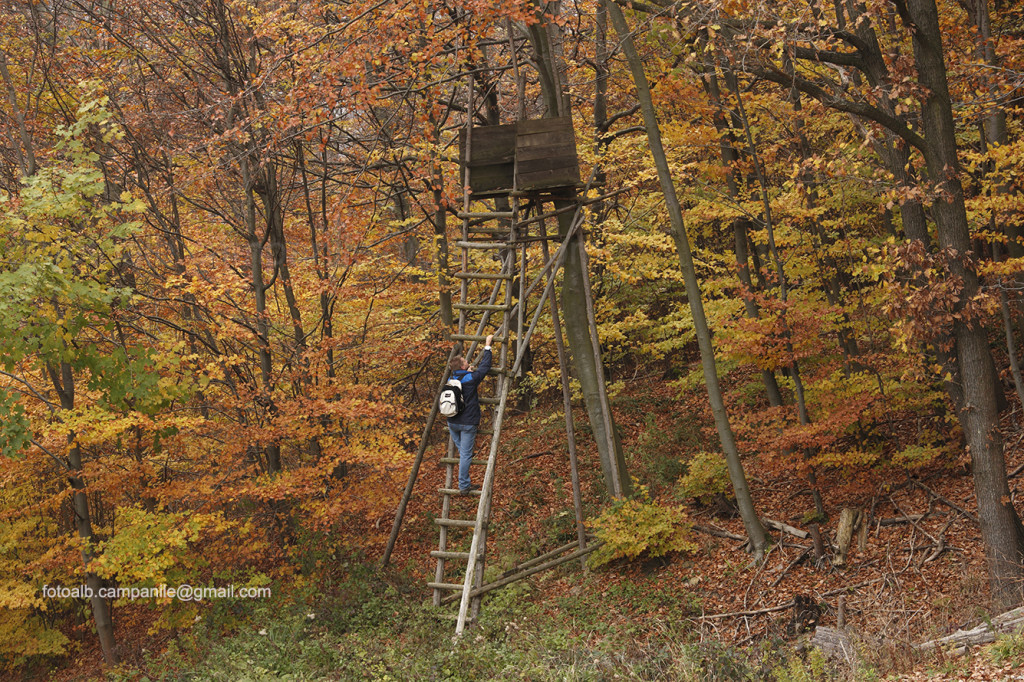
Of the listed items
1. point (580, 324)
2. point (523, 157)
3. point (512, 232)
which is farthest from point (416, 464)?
point (523, 157)

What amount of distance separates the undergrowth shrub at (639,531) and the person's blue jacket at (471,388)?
2.56 m

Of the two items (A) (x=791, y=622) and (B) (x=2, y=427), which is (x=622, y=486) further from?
(B) (x=2, y=427)

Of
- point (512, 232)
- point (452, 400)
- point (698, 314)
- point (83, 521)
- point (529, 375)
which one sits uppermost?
point (512, 232)

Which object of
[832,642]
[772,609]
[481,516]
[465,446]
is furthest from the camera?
[465,446]

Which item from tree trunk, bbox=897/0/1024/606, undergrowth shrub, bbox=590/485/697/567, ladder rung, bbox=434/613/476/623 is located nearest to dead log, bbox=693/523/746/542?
undergrowth shrub, bbox=590/485/697/567

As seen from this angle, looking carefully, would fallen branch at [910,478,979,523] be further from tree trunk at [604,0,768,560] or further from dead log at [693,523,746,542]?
dead log at [693,523,746,542]

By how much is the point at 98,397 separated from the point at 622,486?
8.47m

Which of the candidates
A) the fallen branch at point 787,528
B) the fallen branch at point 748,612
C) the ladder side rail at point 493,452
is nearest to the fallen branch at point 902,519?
the fallen branch at point 787,528

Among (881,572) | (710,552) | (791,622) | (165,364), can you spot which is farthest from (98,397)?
(881,572)

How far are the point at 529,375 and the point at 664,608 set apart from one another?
670 centimetres

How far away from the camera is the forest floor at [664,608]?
23.1 ft

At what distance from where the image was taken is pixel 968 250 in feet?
26.4

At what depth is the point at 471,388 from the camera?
382 inches

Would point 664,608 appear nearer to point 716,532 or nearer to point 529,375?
point 716,532
